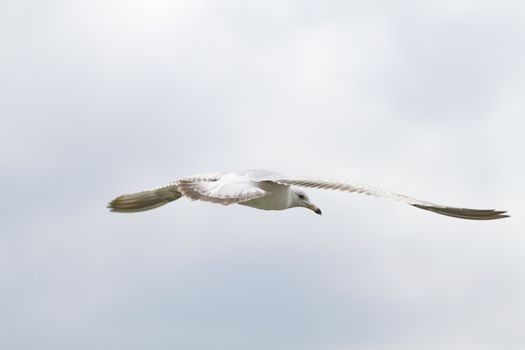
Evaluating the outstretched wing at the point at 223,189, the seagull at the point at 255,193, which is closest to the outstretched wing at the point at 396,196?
the seagull at the point at 255,193

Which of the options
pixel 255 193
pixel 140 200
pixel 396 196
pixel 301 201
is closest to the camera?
pixel 255 193

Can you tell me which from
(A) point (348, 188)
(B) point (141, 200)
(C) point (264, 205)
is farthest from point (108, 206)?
(A) point (348, 188)

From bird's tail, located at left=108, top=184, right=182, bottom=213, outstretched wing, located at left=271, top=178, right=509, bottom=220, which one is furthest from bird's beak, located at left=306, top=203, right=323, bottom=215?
bird's tail, located at left=108, top=184, right=182, bottom=213

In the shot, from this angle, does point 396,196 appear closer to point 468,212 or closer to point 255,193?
point 468,212

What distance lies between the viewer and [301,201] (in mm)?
23828

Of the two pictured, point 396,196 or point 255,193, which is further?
point 396,196

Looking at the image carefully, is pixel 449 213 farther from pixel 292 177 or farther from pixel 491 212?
pixel 292 177

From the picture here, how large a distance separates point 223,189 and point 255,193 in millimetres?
621

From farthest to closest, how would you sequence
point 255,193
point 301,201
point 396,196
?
point 301,201 < point 396,196 < point 255,193

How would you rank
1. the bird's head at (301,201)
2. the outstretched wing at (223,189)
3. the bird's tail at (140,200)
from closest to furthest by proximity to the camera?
the outstretched wing at (223,189) < the bird's head at (301,201) < the bird's tail at (140,200)

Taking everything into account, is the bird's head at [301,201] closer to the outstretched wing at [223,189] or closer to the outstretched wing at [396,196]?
the outstretched wing at [396,196]

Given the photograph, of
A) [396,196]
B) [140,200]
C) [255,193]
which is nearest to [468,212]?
[396,196]

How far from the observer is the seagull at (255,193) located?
19734 mm

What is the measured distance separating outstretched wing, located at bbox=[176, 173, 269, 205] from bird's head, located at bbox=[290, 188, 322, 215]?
292cm
